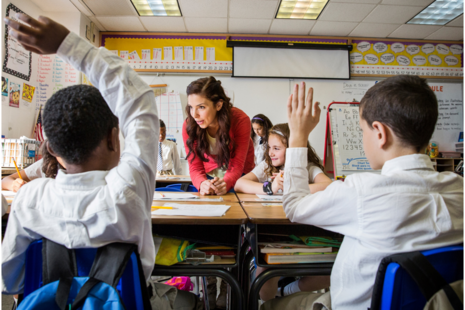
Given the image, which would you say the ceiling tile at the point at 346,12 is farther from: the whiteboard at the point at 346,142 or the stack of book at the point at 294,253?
the stack of book at the point at 294,253

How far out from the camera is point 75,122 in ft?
1.98

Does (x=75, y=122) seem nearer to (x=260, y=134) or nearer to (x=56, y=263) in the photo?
(x=56, y=263)

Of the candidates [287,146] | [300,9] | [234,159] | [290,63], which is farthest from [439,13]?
[234,159]

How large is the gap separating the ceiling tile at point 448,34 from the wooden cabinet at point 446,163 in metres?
1.85

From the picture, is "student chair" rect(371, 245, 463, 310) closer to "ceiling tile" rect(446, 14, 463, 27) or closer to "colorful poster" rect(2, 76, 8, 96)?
"colorful poster" rect(2, 76, 8, 96)

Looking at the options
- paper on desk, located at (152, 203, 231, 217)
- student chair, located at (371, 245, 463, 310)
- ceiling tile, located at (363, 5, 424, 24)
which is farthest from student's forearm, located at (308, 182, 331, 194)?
ceiling tile, located at (363, 5, 424, 24)

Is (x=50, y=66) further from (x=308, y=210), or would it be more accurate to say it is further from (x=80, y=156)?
(x=308, y=210)

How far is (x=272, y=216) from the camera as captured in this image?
96cm

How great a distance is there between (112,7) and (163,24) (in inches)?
27.0

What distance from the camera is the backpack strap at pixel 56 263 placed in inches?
21.4

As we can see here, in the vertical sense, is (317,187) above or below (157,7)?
below

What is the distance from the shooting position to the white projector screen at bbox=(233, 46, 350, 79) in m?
4.19

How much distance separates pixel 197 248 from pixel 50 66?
3.68 metres

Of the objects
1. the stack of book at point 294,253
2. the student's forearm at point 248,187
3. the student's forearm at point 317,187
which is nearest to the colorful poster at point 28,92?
the student's forearm at point 248,187
